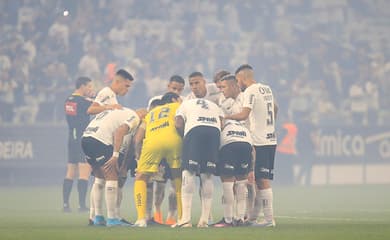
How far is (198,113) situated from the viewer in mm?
15039

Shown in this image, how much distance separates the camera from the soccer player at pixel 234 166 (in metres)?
15.3

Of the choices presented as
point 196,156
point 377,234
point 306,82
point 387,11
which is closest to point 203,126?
point 196,156

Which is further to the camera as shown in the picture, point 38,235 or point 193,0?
point 193,0

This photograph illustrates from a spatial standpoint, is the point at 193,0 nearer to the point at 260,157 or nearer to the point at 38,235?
the point at 260,157

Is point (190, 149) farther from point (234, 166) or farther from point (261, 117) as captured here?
point (261, 117)

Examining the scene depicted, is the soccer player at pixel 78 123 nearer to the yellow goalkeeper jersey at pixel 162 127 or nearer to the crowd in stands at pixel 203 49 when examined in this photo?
the yellow goalkeeper jersey at pixel 162 127

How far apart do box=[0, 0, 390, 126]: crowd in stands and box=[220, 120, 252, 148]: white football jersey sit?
14.5 meters

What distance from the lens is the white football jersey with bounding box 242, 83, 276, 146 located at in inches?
619

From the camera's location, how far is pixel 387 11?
3759 centimetres

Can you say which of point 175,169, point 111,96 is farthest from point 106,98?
point 175,169

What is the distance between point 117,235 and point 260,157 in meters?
3.30

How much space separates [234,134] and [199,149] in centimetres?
77

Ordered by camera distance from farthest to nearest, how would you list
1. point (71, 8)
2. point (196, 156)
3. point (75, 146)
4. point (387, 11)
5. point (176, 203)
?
point (387, 11), point (71, 8), point (75, 146), point (176, 203), point (196, 156)

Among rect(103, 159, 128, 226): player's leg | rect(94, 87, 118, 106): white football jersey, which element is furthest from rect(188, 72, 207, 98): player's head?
rect(103, 159, 128, 226): player's leg
